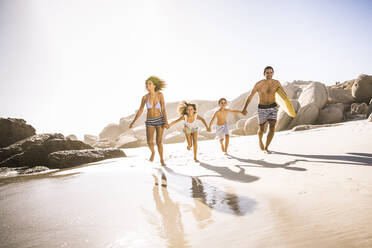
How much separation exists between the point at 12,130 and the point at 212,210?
10232mm

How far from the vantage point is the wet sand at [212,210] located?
1.23 metres

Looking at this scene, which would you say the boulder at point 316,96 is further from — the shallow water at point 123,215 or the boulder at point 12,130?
the boulder at point 12,130

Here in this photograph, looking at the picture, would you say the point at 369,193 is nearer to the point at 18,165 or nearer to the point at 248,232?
the point at 248,232

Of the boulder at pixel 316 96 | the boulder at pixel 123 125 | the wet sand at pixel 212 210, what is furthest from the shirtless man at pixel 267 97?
the boulder at pixel 123 125

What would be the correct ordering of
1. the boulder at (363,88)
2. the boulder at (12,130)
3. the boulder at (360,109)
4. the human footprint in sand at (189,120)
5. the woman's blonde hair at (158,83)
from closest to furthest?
the woman's blonde hair at (158,83) < the human footprint in sand at (189,120) < the boulder at (12,130) < the boulder at (360,109) < the boulder at (363,88)

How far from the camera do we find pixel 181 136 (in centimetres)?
1403

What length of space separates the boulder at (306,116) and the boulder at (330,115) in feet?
1.27

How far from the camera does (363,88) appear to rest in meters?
12.0

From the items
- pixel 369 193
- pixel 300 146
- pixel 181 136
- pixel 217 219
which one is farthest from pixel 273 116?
pixel 181 136

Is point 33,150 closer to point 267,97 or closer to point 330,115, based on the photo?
point 267,97

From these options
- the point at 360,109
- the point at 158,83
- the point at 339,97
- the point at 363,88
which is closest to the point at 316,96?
the point at 360,109

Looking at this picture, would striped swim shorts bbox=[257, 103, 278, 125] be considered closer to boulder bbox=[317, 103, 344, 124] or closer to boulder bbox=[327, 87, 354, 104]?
boulder bbox=[317, 103, 344, 124]

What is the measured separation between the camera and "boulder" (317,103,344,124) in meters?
10.5

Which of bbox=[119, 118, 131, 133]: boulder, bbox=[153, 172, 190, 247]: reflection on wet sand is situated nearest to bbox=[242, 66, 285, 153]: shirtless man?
bbox=[153, 172, 190, 247]: reflection on wet sand
